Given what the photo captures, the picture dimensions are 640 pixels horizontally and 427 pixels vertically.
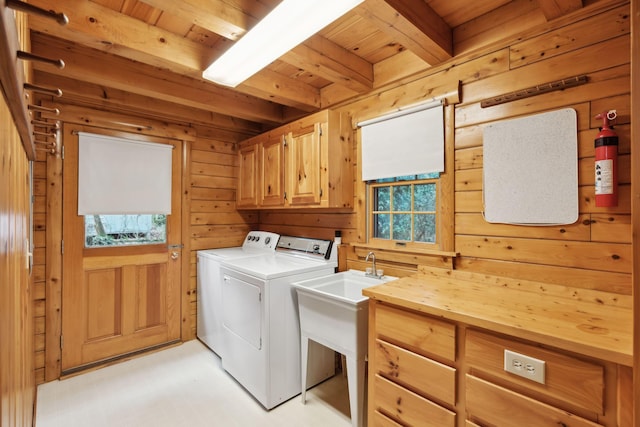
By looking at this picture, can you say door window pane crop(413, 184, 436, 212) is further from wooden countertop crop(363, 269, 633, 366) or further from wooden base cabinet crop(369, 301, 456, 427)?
wooden base cabinet crop(369, 301, 456, 427)

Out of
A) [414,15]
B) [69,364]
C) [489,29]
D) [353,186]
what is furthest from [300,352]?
[489,29]

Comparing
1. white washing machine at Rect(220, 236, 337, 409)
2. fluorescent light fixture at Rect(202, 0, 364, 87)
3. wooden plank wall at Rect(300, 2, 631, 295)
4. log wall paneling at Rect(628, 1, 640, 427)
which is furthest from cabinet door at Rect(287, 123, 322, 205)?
log wall paneling at Rect(628, 1, 640, 427)

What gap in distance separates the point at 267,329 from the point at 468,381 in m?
1.27

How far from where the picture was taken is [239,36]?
66.2 inches

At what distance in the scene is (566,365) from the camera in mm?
1012

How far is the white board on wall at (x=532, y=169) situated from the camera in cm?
145

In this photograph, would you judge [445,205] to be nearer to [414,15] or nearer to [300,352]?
[414,15]

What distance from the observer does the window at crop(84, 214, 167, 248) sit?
103 inches

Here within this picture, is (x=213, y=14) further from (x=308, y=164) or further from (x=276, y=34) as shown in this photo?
(x=308, y=164)

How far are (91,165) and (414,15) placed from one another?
2726 mm

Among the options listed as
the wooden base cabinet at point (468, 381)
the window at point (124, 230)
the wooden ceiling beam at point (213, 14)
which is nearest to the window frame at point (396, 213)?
the wooden base cabinet at point (468, 381)

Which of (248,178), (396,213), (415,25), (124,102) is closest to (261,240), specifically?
(248,178)

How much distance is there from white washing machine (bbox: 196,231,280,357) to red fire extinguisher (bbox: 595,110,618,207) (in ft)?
8.20

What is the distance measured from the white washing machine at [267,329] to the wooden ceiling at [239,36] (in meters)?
1.41
